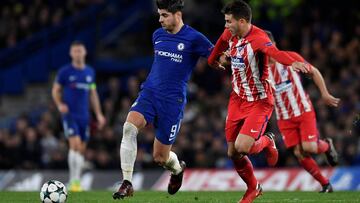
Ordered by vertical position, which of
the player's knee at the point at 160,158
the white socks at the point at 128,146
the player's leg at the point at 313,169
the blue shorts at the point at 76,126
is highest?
the white socks at the point at 128,146

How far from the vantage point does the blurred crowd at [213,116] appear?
23219mm

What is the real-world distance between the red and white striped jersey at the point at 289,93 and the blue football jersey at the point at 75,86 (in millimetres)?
4838

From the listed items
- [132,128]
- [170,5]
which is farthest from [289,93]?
[132,128]

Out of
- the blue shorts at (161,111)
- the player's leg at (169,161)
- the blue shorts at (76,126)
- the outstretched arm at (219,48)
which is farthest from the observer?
the blue shorts at (76,126)

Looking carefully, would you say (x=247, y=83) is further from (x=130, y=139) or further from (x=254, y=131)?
(x=130, y=139)

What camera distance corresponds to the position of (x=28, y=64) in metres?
30.8

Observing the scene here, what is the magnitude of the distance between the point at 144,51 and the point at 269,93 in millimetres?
18369

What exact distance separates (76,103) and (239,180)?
4.33 meters

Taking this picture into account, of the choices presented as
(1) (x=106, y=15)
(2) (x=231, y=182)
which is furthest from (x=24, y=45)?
(2) (x=231, y=182)

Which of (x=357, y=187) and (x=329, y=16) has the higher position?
(x=329, y=16)

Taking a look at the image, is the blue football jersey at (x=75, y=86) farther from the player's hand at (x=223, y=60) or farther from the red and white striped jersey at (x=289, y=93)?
the player's hand at (x=223, y=60)

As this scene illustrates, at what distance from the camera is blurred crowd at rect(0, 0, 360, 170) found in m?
23.2

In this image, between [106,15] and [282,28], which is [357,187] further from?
[106,15]

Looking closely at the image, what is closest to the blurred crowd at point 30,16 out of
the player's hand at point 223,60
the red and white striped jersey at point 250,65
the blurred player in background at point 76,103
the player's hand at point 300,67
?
the blurred player in background at point 76,103
